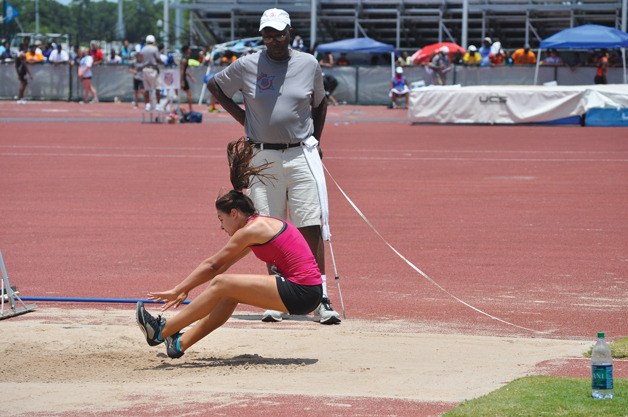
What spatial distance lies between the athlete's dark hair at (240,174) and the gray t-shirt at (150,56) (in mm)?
23926

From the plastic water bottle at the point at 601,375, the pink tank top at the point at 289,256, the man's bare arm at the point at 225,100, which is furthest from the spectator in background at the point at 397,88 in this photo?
the plastic water bottle at the point at 601,375

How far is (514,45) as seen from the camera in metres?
56.9

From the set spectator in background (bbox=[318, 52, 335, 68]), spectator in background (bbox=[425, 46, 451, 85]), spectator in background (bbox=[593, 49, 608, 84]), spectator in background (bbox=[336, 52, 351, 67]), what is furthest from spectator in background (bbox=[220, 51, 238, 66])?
spectator in background (bbox=[593, 49, 608, 84])

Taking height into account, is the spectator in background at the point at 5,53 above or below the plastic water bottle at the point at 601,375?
above

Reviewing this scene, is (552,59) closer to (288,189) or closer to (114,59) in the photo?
(114,59)

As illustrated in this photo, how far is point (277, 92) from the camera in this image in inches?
365

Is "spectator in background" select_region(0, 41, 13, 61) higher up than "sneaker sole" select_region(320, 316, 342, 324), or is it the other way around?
"spectator in background" select_region(0, 41, 13, 61)

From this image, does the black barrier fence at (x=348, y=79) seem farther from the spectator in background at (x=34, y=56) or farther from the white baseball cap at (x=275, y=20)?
the white baseball cap at (x=275, y=20)

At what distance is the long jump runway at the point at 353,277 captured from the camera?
24.3ft

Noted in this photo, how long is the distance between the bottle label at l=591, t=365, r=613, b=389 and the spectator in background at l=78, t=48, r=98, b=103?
3821cm

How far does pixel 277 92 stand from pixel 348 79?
3629cm

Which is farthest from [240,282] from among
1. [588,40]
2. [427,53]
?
[427,53]

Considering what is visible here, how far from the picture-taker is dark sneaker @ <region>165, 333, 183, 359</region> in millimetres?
8172

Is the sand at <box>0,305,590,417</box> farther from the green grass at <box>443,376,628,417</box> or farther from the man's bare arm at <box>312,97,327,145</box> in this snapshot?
the man's bare arm at <box>312,97,327,145</box>
